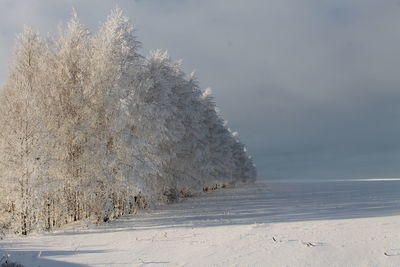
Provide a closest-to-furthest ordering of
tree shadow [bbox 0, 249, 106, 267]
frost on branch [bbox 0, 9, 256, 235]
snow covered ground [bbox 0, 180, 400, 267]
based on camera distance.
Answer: snow covered ground [bbox 0, 180, 400, 267] < tree shadow [bbox 0, 249, 106, 267] < frost on branch [bbox 0, 9, 256, 235]

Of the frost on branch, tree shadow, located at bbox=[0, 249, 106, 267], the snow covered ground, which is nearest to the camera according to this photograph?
the snow covered ground

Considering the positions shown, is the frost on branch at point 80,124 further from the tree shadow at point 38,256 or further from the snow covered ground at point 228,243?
the tree shadow at point 38,256

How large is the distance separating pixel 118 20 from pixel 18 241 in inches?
580

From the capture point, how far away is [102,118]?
2444 cm

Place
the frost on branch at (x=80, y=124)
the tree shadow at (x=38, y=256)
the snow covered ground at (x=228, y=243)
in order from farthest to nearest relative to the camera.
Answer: the frost on branch at (x=80, y=124), the tree shadow at (x=38, y=256), the snow covered ground at (x=228, y=243)

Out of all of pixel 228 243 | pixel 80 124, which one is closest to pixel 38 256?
→ pixel 228 243

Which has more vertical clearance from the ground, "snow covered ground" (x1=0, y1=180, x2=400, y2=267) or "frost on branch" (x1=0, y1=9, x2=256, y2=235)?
"frost on branch" (x1=0, y1=9, x2=256, y2=235)

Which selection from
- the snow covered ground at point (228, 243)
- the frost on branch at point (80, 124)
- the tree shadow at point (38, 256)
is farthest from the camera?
the frost on branch at point (80, 124)

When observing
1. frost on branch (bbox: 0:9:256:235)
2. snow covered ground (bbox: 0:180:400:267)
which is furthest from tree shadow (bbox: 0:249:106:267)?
frost on branch (bbox: 0:9:256:235)

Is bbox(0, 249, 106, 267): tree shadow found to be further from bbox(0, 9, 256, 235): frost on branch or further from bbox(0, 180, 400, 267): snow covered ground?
bbox(0, 9, 256, 235): frost on branch

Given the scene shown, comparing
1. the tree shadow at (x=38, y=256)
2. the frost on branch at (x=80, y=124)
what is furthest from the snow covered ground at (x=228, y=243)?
the frost on branch at (x=80, y=124)

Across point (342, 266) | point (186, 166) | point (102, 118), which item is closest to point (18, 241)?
point (102, 118)

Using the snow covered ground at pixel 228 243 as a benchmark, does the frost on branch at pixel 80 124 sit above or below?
above

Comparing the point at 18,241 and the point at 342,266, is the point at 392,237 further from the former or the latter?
the point at 18,241
